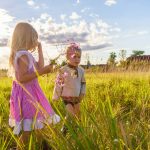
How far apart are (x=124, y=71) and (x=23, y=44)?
843 cm

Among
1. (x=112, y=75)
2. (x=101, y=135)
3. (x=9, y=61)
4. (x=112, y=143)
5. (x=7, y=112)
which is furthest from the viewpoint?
(x=112, y=75)

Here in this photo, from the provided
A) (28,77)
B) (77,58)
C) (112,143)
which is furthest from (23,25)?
(112,143)

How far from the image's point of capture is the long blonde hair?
11.8ft

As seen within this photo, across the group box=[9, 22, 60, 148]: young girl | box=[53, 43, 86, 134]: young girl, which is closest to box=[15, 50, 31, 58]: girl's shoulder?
box=[9, 22, 60, 148]: young girl

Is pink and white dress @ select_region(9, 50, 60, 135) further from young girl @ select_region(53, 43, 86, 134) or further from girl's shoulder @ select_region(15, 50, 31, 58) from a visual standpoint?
young girl @ select_region(53, 43, 86, 134)

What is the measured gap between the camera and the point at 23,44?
3590mm

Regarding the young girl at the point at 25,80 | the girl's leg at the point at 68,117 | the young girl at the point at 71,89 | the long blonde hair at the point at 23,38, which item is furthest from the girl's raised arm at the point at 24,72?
the young girl at the point at 71,89

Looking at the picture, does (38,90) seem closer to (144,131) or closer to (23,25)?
(23,25)

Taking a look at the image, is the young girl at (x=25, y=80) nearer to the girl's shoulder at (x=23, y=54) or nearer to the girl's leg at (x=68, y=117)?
the girl's shoulder at (x=23, y=54)

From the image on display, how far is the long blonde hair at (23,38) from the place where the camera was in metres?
3.58

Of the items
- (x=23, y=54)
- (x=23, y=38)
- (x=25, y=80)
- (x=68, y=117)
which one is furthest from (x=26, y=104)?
(x=68, y=117)

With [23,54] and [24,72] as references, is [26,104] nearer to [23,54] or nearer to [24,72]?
[24,72]

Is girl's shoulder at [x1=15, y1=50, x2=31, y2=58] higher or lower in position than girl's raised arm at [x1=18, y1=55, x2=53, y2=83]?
higher

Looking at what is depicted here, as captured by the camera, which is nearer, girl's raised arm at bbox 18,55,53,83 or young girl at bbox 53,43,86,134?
girl's raised arm at bbox 18,55,53,83
